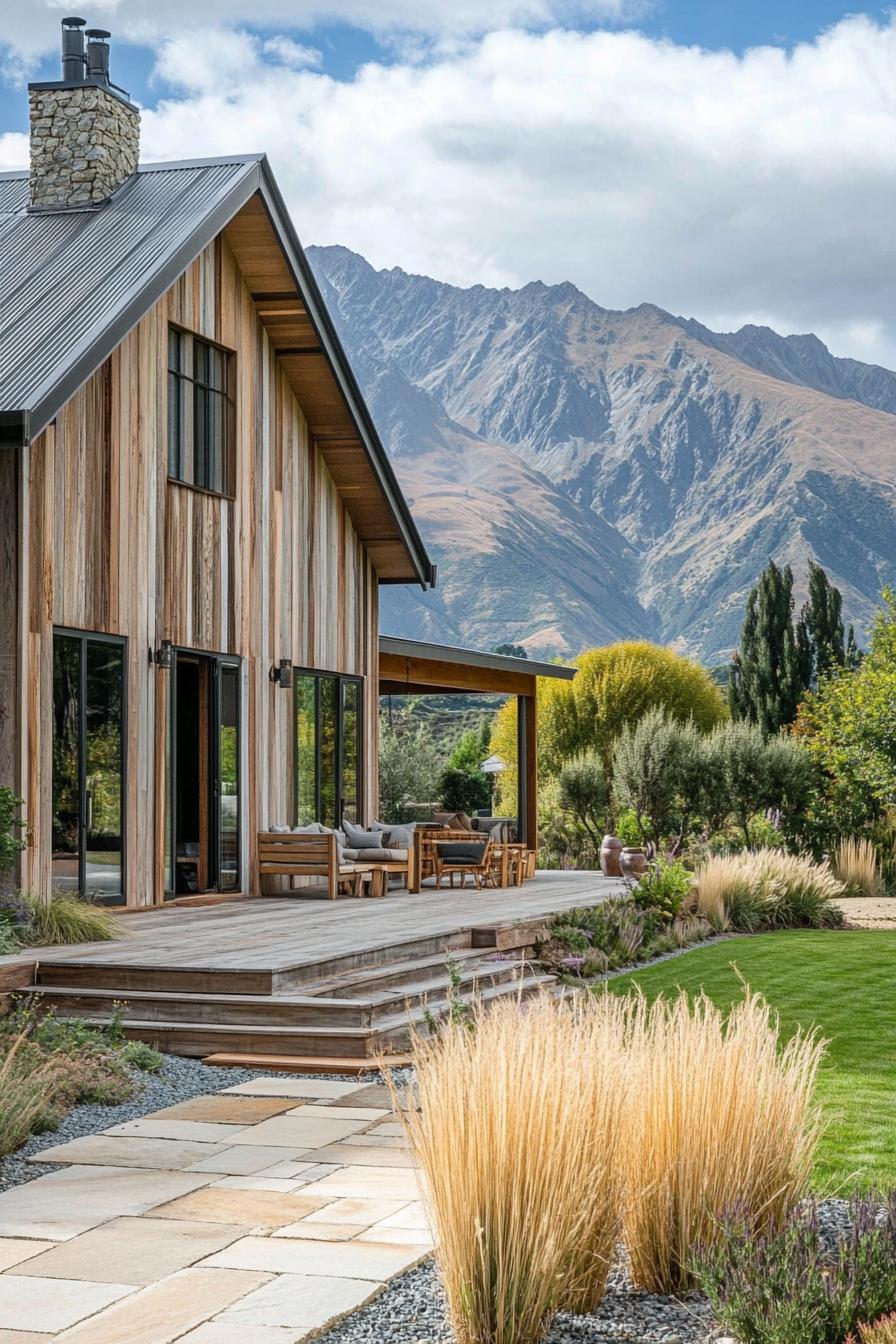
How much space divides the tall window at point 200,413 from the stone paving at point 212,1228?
7.55 metres

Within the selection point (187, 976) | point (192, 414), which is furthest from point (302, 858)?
point (187, 976)

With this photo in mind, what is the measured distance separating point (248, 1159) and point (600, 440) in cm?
17682

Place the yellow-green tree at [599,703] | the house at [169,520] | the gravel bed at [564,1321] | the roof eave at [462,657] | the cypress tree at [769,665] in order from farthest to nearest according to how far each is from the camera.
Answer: the yellow-green tree at [599,703] → the cypress tree at [769,665] → the roof eave at [462,657] → the house at [169,520] → the gravel bed at [564,1321]

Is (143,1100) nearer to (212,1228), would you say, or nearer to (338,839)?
(212,1228)

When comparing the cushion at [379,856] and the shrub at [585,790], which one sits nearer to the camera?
the cushion at [379,856]

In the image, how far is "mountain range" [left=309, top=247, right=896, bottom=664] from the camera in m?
129

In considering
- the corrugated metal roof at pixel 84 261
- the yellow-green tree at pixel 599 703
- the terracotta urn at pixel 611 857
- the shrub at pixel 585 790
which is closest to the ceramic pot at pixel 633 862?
the terracotta urn at pixel 611 857

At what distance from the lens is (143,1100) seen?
6613mm

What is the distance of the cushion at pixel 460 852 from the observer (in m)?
16.5

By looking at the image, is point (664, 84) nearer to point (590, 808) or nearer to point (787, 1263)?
point (590, 808)

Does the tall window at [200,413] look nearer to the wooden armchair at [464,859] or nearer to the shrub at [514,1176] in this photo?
the wooden armchair at [464,859]

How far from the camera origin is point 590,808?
25.2 m

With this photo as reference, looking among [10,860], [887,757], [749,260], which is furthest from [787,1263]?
[749,260]

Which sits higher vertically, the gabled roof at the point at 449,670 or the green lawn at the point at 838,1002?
the gabled roof at the point at 449,670
